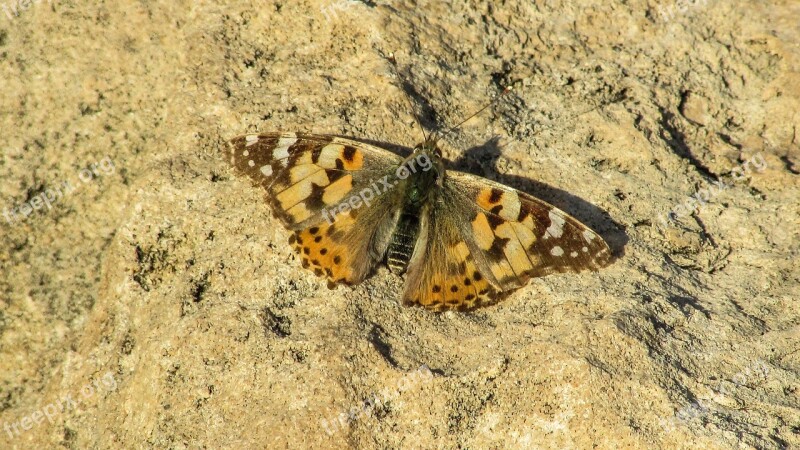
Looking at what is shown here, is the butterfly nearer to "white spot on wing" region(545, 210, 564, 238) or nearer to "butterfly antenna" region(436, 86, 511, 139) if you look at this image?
"white spot on wing" region(545, 210, 564, 238)

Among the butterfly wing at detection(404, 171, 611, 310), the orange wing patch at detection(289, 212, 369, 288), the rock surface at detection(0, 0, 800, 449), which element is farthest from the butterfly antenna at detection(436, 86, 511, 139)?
the orange wing patch at detection(289, 212, 369, 288)

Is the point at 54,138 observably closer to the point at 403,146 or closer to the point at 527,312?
the point at 403,146

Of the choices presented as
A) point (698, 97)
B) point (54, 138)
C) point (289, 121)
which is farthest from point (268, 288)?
point (698, 97)
